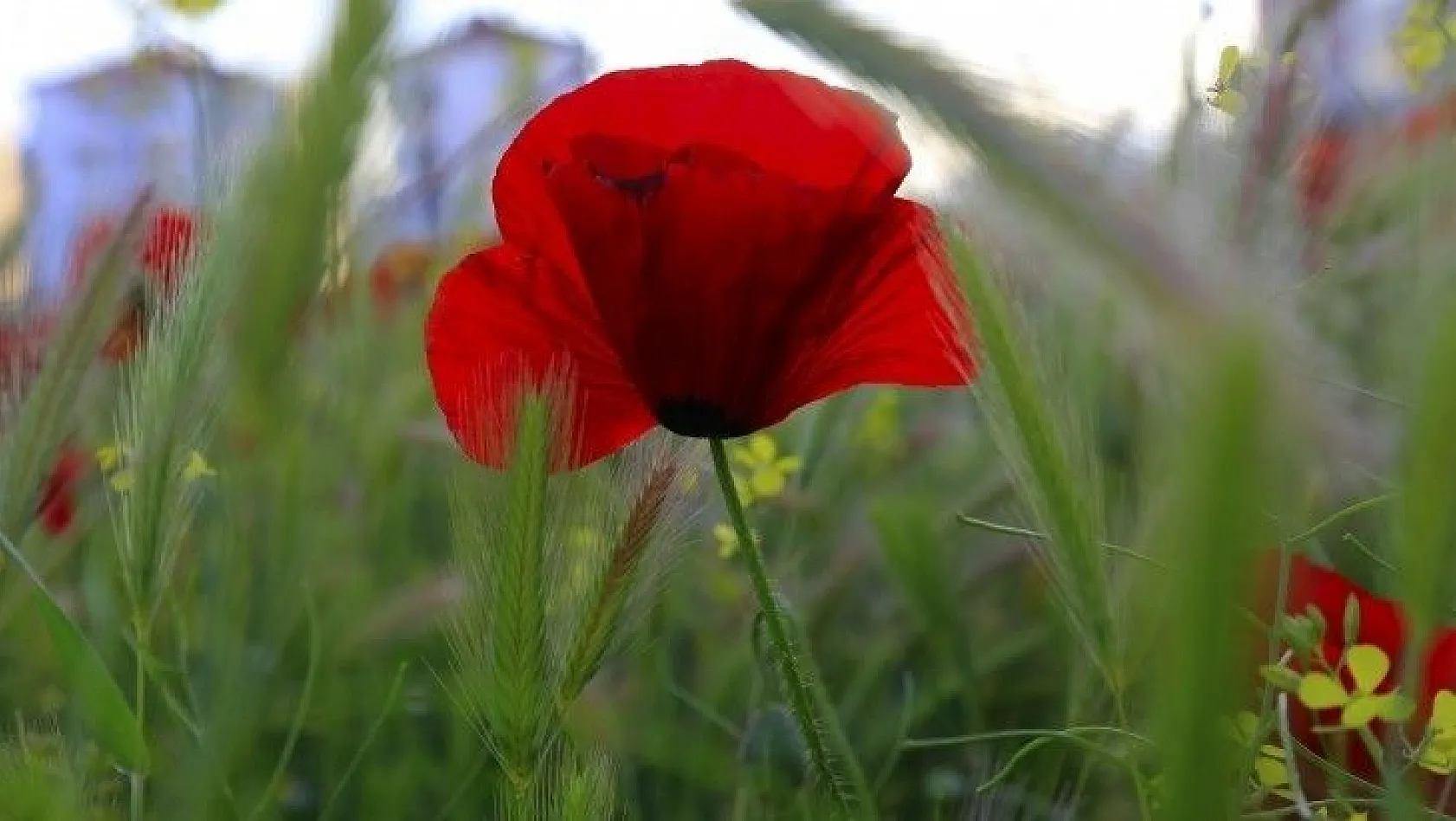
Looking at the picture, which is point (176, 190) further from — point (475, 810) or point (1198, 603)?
point (1198, 603)

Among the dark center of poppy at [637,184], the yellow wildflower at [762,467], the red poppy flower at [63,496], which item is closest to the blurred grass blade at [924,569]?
the yellow wildflower at [762,467]

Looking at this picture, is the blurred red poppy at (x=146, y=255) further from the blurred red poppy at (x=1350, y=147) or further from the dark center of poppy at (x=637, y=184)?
the blurred red poppy at (x=1350, y=147)

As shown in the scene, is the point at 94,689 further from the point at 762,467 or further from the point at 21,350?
the point at 762,467

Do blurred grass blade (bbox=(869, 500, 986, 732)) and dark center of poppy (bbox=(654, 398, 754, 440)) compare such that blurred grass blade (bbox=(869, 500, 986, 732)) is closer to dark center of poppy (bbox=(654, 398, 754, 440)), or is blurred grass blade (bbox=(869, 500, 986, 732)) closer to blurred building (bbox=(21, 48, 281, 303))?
dark center of poppy (bbox=(654, 398, 754, 440))

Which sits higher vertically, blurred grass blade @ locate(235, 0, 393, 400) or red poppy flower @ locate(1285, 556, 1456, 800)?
blurred grass blade @ locate(235, 0, 393, 400)

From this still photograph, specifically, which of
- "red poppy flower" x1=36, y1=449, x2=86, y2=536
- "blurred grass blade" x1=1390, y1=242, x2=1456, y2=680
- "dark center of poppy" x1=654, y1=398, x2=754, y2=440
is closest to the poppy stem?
"dark center of poppy" x1=654, y1=398, x2=754, y2=440

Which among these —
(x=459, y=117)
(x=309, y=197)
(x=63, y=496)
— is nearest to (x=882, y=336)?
(x=309, y=197)

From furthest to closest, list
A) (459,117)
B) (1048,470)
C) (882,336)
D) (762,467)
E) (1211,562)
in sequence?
(459,117), (762,467), (882,336), (1048,470), (1211,562)
